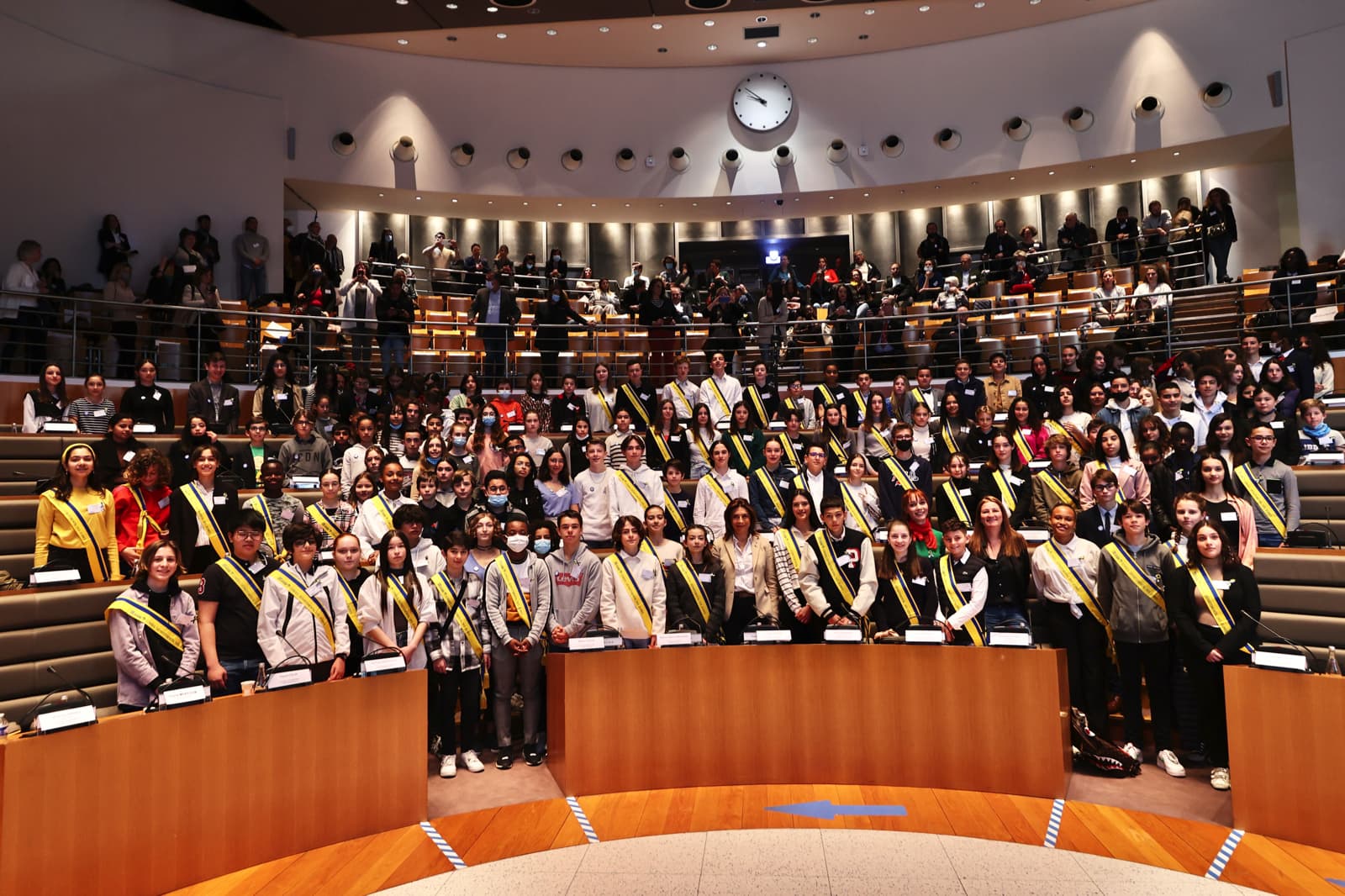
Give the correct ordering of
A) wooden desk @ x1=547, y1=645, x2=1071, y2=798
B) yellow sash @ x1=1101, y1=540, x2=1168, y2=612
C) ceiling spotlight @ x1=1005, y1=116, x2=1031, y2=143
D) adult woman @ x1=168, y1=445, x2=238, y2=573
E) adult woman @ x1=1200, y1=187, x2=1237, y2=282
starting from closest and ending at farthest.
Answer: wooden desk @ x1=547, y1=645, x2=1071, y2=798 → yellow sash @ x1=1101, y1=540, x2=1168, y2=612 → adult woman @ x1=168, y1=445, x2=238, y2=573 → adult woman @ x1=1200, y1=187, x2=1237, y2=282 → ceiling spotlight @ x1=1005, y1=116, x2=1031, y2=143

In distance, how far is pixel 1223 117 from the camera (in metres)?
13.5

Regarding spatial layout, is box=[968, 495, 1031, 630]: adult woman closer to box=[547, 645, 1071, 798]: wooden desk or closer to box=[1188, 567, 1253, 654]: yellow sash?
box=[547, 645, 1071, 798]: wooden desk

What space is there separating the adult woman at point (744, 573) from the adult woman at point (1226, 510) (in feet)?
8.15

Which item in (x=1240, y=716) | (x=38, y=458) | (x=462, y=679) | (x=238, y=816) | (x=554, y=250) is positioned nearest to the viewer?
(x=238, y=816)

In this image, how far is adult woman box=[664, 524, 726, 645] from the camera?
5.80 m

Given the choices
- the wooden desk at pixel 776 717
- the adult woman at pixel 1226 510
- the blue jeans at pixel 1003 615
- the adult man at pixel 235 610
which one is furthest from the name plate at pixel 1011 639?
the adult man at pixel 235 610

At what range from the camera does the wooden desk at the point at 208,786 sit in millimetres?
3621

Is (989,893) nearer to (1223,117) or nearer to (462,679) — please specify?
(462,679)

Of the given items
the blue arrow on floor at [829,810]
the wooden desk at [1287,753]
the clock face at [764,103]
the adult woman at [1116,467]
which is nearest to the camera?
the wooden desk at [1287,753]

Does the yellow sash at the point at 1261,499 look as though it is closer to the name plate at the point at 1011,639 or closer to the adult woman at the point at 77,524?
the name plate at the point at 1011,639

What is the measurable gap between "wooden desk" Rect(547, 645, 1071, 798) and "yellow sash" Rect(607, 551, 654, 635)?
513mm

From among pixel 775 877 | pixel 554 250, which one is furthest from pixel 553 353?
pixel 775 877

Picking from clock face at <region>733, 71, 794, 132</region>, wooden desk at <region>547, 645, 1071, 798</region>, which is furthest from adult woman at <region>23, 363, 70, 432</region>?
clock face at <region>733, 71, 794, 132</region>

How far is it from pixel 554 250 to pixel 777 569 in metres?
10.3
